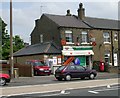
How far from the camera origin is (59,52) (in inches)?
1631

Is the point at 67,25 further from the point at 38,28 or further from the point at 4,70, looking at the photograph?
the point at 4,70

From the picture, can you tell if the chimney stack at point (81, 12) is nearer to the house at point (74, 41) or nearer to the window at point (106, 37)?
the house at point (74, 41)

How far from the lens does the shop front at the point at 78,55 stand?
41866mm

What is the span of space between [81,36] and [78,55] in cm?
310

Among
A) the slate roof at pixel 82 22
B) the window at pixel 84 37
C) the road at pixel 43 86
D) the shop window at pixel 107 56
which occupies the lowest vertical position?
the road at pixel 43 86

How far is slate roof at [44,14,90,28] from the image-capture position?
43856mm

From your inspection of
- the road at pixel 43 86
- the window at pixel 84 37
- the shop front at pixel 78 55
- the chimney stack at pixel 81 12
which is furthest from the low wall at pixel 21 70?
the chimney stack at pixel 81 12

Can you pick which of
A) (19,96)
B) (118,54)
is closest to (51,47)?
(118,54)

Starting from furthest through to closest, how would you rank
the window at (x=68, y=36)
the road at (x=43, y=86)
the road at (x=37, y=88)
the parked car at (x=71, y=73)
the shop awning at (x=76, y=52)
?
the window at (x=68, y=36) < the shop awning at (x=76, y=52) < the parked car at (x=71, y=73) < the road at (x=43, y=86) < the road at (x=37, y=88)

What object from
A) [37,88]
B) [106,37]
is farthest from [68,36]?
[37,88]

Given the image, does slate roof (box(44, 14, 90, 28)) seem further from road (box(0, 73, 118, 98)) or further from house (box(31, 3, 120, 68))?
road (box(0, 73, 118, 98))

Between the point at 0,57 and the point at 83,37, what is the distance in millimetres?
18721

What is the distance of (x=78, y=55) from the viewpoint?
42812mm

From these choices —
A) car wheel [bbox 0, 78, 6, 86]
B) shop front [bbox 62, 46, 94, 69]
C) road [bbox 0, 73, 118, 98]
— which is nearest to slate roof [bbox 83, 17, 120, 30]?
shop front [bbox 62, 46, 94, 69]
